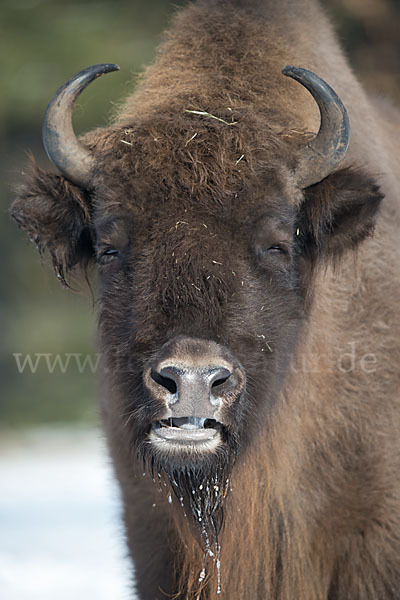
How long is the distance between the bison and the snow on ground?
1.61m

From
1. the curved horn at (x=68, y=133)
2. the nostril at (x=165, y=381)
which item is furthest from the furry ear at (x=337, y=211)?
the nostril at (x=165, y=381)

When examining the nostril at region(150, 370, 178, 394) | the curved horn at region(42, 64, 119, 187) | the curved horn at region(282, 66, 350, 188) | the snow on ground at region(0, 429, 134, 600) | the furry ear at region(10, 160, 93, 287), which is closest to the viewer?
the nostril at region(150, 370, 178, 394)

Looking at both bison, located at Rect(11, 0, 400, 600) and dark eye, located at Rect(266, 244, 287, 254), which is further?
dark eye, located at Rect(266, 244, 287, 254)

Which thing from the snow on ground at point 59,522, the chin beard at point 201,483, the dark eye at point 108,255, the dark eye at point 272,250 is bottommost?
the snow on ground at point 59,522

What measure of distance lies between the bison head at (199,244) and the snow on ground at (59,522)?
2.43 metres

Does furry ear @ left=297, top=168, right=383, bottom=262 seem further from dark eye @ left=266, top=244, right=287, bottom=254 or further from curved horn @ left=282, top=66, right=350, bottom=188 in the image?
dark eye @ left=266, top=244, right=287, bottom=254

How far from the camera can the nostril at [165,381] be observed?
4.23m

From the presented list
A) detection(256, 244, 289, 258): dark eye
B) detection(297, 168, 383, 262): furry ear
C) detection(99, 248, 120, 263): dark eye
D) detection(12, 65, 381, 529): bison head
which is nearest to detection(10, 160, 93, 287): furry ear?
detection(12, 65, 381, 529): bison head

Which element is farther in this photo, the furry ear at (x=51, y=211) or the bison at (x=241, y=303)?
the furry ear at (x=51, y=211)

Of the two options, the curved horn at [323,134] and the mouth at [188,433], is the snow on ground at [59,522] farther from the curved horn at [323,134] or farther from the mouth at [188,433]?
the curved horn at [323,134]

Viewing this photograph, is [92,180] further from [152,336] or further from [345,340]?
[345,340]

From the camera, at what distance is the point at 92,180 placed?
5.12 meters

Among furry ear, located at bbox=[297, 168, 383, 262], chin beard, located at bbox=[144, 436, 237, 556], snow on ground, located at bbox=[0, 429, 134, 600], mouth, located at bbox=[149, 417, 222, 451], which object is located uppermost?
furry ear, located at bbox=[297, 168, 383, 262]

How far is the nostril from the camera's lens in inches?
166
